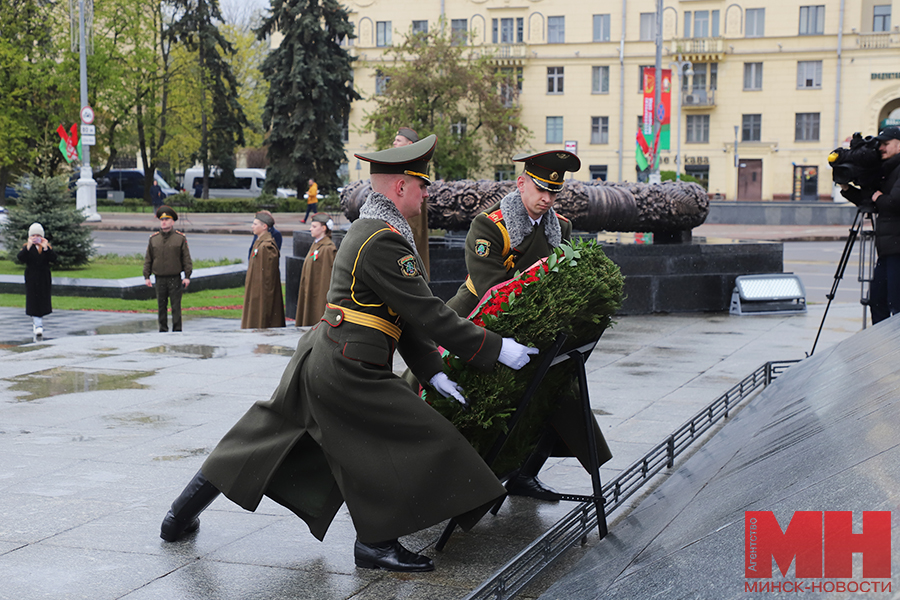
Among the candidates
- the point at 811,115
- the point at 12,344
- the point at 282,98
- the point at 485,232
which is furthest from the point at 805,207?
the point at 485,232

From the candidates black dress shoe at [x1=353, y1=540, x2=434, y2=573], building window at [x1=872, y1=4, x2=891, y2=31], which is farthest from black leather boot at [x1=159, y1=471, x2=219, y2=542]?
building window at [x1=872, y1=4, x2=891, y2=31]

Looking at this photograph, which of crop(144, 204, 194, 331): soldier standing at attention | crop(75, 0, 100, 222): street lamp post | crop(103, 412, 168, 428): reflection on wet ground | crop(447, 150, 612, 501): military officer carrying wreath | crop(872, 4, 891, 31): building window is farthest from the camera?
crop(872, 4, 891, 31): building window

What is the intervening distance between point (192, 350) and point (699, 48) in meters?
51.8

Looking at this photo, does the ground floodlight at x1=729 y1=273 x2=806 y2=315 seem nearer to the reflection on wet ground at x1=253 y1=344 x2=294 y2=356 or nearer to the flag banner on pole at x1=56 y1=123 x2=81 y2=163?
the reflection on wet ground at x1=253 y1=344 x2=294 y2=356

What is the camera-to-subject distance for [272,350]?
9.88m

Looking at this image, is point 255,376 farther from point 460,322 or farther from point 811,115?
point 811,115

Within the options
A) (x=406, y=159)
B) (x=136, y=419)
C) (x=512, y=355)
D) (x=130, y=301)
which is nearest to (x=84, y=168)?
(x=130, y=301)

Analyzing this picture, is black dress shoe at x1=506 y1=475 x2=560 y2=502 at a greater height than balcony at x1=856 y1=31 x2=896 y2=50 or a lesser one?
lesser

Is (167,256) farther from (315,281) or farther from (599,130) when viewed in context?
(599,130)

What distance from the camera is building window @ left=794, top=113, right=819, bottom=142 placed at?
5524 centimetres

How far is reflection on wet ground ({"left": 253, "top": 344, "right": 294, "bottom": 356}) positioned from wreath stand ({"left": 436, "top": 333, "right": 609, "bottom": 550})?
5.46 m

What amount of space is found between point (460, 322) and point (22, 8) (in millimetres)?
48800

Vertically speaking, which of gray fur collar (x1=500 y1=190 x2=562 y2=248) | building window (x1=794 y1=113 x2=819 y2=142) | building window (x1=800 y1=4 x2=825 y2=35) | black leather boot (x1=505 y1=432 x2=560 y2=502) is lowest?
black leather boot (x1=505 y1=432 x2=560 y2=502)

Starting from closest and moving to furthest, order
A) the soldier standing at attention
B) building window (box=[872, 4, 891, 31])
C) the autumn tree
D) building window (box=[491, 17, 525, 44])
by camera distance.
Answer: the soldier standing at attention < the autumn tree < building window (box=[872, 4, 891, 31]) < building window (box=[491, 17, 525, 44])
